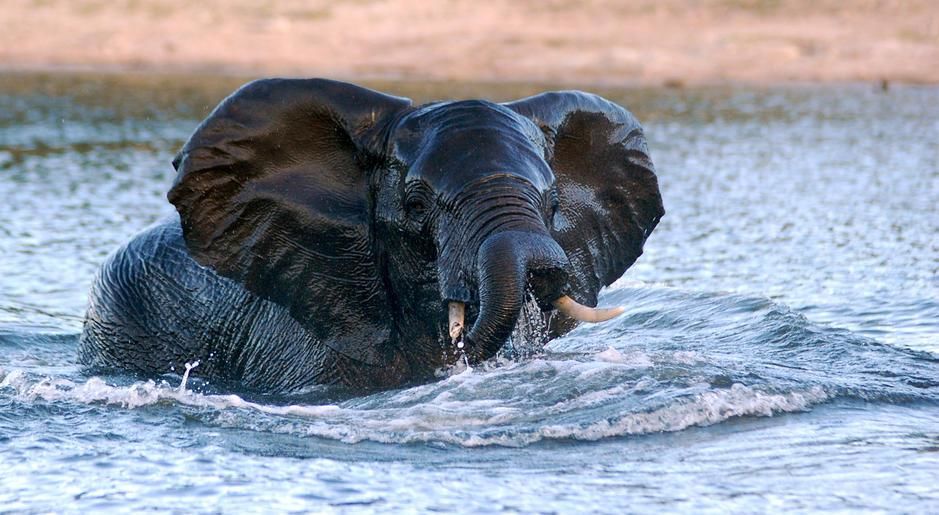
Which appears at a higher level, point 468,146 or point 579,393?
point 468,146

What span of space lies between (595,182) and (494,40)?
1399 inches

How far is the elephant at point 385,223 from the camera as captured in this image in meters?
6.82

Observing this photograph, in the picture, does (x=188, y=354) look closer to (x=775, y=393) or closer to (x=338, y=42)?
(x=775, y=393)

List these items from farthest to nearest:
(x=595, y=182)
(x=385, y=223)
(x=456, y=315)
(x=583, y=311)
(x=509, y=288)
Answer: (x=595, y=182)
(x=385, y=223)
(x=456, y=315)
(x=583, y=311)
(x=509, y=288)

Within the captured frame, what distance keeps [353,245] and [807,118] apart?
2564 cm

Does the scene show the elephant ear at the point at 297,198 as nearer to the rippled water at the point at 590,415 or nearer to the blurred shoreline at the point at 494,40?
the rippled water at the point at 590,415

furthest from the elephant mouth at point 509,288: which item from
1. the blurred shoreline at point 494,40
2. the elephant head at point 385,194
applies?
the blurred shoreline at point 494,40

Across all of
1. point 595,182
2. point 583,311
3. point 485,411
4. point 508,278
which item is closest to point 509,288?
point 508,278

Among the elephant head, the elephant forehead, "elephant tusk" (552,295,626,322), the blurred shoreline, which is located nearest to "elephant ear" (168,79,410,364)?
the elephant head

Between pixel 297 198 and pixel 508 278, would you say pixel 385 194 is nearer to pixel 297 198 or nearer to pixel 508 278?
pixel 297 198

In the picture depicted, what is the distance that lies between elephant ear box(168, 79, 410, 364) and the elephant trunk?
124 centimetres

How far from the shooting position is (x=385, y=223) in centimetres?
743

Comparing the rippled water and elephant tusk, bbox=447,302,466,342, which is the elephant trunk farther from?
the rippled water

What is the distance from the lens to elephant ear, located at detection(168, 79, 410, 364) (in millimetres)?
7605
